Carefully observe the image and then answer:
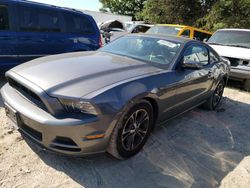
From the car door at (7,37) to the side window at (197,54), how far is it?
3.64m

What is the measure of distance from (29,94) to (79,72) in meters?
0.63

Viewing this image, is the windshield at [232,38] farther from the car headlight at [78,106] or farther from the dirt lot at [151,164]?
the car headlight at [78,106]

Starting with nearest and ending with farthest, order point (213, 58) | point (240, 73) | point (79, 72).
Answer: point (79, 72) → point (213, 58) → point (240, 73)

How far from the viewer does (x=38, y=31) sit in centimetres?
592

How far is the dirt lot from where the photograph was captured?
2.80 metres

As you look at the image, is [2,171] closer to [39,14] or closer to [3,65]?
[3,65]

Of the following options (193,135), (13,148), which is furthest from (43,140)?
(193,135)

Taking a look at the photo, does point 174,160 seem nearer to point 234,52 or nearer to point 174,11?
point 234,52

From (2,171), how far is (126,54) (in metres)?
2.41

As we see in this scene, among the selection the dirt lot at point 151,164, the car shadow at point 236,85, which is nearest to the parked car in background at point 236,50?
the car shadow at point 236,85

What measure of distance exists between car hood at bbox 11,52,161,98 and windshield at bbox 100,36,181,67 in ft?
0.72

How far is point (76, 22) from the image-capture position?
6652 mm

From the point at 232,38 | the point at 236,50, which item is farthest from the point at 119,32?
the point at 236,50

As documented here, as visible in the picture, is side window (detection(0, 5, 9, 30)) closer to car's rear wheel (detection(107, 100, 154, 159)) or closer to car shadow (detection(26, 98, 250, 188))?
car shadow (detection(26, 98, 250, 188))
